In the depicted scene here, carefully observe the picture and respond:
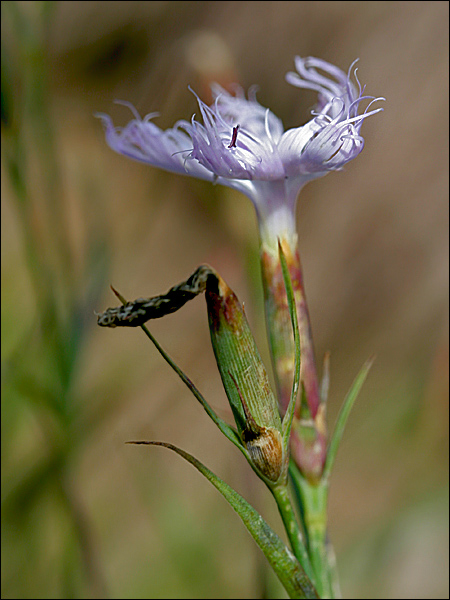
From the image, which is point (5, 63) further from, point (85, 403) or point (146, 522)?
point (146, 522)

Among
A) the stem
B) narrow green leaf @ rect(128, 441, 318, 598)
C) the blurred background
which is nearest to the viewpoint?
narrow green leaf @ rect(128, 441, 318, 598)

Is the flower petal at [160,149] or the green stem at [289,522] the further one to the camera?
the flower petal at [160,149]

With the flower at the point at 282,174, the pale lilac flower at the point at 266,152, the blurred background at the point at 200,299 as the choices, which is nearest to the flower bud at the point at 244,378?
the flower at the point at 282,174

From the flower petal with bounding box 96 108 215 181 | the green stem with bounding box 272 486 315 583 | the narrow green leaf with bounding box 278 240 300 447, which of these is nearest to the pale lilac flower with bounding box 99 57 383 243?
the flower petal with bounding box 96 108 215 181

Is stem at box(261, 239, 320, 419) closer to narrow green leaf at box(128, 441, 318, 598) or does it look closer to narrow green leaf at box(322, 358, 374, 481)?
narrow green leaf at box(322, 358, 374, 481)

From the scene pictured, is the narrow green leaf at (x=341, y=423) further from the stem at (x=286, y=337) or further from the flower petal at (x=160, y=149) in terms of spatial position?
the flower petal at (x=160, y=149)

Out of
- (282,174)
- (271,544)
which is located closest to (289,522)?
(271,544)
